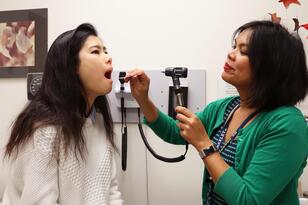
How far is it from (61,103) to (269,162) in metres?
0.70

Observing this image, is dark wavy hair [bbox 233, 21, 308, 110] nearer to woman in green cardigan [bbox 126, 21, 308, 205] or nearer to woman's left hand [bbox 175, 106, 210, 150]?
woman in green cardigan [bbox 126, 21, 308, 205]

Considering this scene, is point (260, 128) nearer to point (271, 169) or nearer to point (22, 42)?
point (271, 169)

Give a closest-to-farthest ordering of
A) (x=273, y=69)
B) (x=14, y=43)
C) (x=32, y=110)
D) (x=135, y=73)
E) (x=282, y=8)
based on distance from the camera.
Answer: (x=273, y=69) → (x=32, y=110) → (x=135, y=73) → (x=282, y=8) → (x=14, y=43)

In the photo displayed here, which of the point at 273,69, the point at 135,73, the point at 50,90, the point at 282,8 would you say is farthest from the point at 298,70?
the point at 50,90

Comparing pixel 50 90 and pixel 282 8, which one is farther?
pixel 282 8

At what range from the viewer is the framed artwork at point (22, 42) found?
1675 millimetres

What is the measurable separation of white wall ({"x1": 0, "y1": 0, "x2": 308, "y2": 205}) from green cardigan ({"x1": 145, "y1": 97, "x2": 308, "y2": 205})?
0.67m

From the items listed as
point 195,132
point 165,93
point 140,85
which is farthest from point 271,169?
point 165,93

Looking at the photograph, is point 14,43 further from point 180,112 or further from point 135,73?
point 180,112

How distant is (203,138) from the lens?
91 centimetres

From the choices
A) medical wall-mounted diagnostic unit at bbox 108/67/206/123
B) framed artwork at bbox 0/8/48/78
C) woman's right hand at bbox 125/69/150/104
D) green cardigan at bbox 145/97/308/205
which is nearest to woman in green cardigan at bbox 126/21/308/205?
green cardigan at bbox 145/97/308/205

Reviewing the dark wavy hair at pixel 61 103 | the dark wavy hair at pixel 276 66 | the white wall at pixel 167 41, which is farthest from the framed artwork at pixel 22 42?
the dark wavy hair at pixel 276 66

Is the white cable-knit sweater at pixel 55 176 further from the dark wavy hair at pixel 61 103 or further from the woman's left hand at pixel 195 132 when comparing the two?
→ the woman's left hand at pixel 195 132

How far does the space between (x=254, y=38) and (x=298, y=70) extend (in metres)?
0.17
